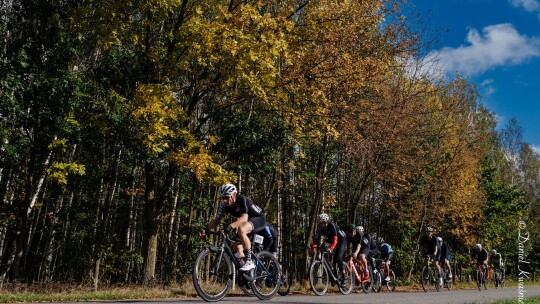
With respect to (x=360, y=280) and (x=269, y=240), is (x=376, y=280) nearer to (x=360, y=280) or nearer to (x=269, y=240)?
(x=360, y=280)

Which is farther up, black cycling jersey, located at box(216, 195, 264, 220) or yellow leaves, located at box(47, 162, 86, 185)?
yellow leaves, located at box(47, 162, 86, 185)

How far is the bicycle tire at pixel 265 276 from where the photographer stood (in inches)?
336

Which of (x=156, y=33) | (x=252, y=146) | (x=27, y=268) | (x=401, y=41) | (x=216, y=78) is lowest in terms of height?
(x=27, y=268)

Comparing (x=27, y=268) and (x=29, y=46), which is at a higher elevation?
(x=29, y=46)

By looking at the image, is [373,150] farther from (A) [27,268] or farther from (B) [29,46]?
(A) [27,268]

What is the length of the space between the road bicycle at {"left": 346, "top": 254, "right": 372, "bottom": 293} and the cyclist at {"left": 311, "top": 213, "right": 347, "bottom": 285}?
93cm

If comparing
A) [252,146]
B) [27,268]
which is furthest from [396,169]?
[27,268]

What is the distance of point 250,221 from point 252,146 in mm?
6840

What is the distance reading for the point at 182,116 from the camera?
1402 cm

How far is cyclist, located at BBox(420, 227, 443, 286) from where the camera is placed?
673 inches

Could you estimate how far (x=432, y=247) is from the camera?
17250 millimetres

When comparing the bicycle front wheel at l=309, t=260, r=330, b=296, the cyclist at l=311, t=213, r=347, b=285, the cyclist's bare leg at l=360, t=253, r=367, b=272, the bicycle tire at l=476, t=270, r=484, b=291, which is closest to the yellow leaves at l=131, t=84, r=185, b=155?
the cyclist at l=311, t=213, r=347, b=285

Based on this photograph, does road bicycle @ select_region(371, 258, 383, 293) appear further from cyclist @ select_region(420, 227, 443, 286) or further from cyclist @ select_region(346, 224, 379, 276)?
cyclist @ select_region(420, 227, 443, 286)

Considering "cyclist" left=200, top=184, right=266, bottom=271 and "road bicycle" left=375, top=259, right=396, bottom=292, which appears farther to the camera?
"road bicycle" left=375, top=259, right=396, bottom=292
